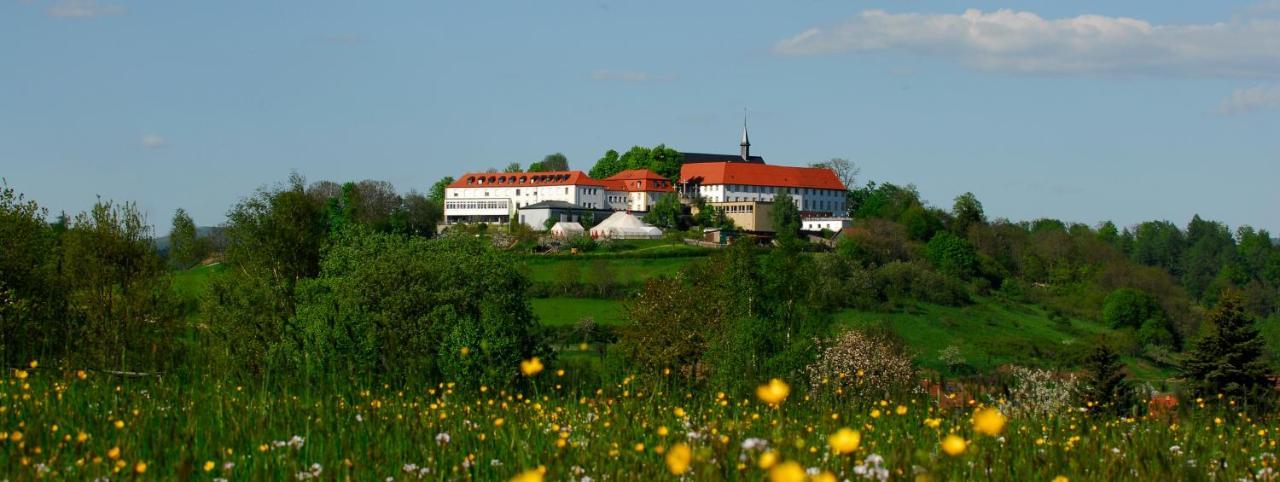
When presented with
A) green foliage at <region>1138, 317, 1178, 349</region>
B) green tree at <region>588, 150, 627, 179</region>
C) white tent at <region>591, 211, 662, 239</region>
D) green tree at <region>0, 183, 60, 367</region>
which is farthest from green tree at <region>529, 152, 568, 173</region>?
green tree at <region>0, 183, 60, 367</region>

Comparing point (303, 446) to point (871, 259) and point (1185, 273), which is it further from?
point (1185, 273)

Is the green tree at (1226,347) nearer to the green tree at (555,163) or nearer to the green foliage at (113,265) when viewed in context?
the green foliage at (113,265)

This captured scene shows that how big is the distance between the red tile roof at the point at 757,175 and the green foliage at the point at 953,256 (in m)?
44.0

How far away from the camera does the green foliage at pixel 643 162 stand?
16638cm

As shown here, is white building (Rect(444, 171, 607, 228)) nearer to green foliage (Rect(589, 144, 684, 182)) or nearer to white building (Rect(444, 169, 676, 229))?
white building (Rect(444, 169, 676, 229))

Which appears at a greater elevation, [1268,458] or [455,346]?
[1268,458]

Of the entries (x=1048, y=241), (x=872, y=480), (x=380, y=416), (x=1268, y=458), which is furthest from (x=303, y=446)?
(x=1048, y=241)

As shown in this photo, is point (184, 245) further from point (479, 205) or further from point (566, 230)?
point (479, 205)

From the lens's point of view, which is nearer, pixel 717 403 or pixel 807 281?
pixel 717 403

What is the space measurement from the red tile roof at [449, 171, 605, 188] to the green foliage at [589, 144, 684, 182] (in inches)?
628

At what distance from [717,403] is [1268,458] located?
3.40 meters

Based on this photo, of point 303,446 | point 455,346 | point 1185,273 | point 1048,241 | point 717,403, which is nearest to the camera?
point 303,446

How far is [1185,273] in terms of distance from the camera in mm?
185500

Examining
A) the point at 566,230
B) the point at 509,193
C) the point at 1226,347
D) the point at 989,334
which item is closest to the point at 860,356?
the point at 1226,347
